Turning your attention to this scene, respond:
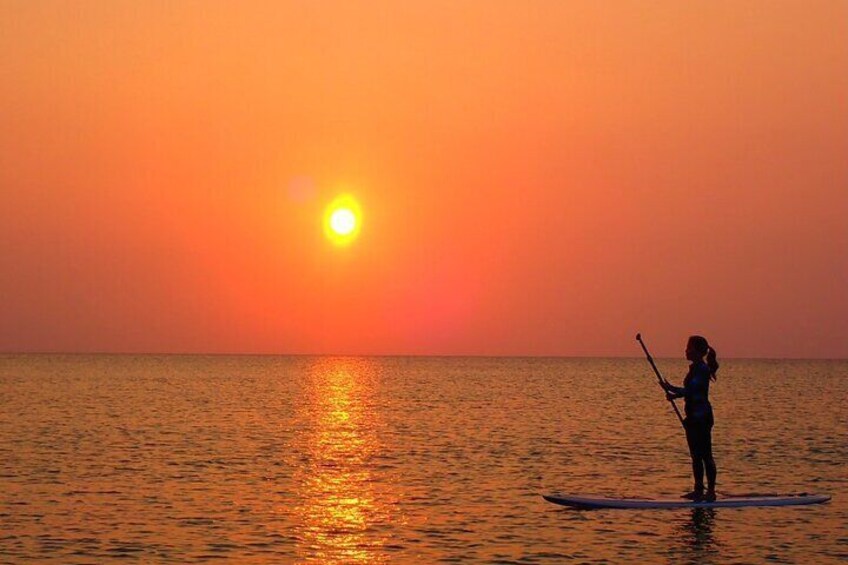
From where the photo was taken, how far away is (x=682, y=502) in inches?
1121

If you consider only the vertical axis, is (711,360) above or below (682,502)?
above

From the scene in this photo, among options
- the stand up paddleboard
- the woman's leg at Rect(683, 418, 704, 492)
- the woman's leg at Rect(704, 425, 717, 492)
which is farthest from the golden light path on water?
the woman's leg at Rect(704, 425, 717, 492)

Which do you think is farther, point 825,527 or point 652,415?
point 652,415

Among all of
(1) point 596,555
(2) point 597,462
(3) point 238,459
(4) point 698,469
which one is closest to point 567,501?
(4) point 698,469

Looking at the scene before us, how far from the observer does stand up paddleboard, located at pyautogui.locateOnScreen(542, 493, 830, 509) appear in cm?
2823

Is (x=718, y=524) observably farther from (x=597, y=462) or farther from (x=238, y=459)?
(x=238, y=459)

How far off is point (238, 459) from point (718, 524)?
65.4ft

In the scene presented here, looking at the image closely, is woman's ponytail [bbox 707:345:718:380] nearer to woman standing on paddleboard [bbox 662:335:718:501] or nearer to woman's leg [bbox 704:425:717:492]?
woman standing on paddleboard [bbox 662:335:718:501]

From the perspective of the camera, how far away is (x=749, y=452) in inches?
1893

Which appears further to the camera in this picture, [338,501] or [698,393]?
[338,501]

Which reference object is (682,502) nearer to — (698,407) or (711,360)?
(698,407)

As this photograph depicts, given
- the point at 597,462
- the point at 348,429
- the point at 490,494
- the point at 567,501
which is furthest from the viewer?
the point at 348,429

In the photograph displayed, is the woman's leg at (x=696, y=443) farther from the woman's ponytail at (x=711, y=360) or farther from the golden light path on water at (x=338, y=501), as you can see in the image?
the golden light path on water at (x=338, y=501)

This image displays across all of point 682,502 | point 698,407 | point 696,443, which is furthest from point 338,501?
point 698,407
